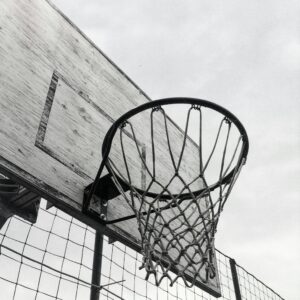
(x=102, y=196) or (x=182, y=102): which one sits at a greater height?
(x=182, y=102)

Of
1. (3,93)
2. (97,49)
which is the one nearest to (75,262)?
(3,93)

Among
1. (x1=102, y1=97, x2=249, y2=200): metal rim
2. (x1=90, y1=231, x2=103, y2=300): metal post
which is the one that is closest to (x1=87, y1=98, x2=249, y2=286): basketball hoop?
(x1=102, y1=97, x2=249, y2=200): metal rim

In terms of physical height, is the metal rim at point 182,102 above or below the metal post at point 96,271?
above

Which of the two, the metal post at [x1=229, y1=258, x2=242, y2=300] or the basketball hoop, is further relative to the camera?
the metal post at [x1=229, y1=258, x2=242, y2=300]

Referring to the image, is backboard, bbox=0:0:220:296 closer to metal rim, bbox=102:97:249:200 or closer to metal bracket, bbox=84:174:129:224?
metal bracket, bbox=84:174:129:224

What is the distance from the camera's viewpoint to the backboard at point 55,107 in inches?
105

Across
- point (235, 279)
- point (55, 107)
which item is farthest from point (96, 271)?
point (235, 279)

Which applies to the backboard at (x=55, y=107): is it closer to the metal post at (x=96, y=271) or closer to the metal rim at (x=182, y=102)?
the metal rim at (x=182, y=102)

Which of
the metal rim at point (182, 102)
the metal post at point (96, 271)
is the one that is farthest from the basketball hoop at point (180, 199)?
the metal post at point (96, 271)

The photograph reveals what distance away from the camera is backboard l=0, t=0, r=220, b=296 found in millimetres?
2660

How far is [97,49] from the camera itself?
159 inches

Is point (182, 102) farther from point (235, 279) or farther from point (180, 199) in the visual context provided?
point (235, 279)

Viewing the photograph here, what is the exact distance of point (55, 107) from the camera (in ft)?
10.2

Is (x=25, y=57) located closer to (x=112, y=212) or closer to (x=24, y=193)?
(x=112, y=212)
